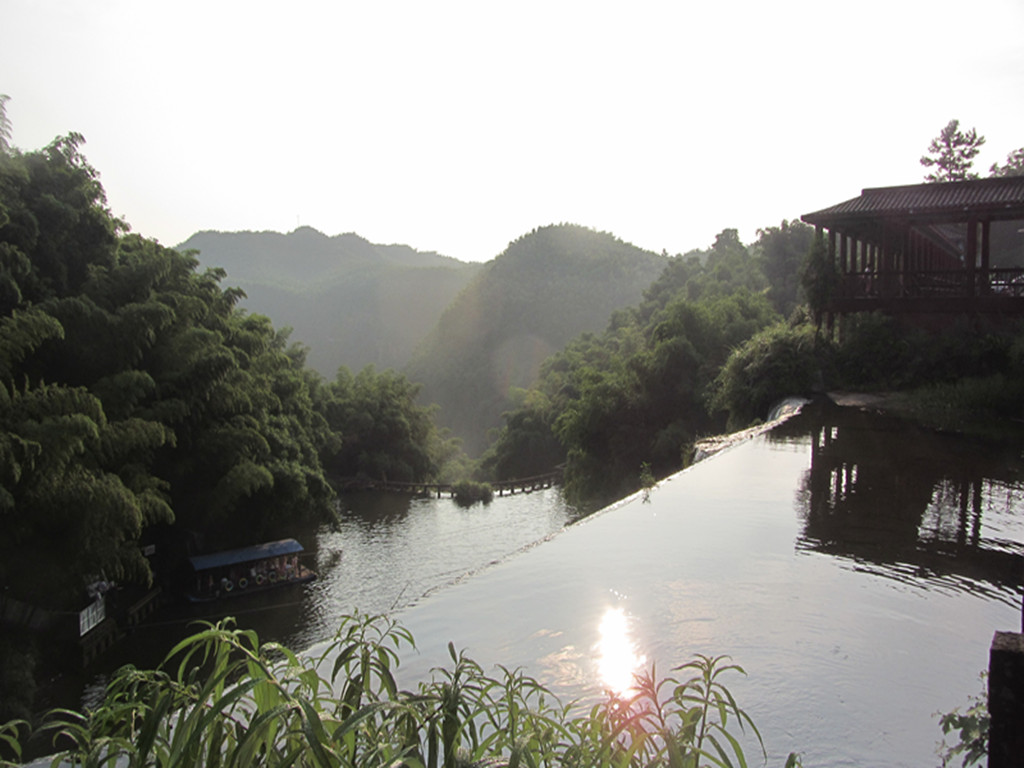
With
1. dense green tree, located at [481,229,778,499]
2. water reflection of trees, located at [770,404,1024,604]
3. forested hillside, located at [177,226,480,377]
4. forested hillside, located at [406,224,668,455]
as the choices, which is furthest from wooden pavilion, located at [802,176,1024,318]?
forested hillside, located at [177,226,480,377]

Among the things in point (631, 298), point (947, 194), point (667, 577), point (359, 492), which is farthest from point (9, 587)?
point (631, 298)

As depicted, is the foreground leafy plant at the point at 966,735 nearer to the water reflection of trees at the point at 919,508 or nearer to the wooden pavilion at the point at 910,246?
the water reflection of trees at the point at 919,508

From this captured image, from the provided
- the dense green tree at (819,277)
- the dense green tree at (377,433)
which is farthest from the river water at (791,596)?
the dense green tree at (377,433)

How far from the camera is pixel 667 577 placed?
10.8 feet

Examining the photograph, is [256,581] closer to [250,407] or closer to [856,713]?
[250,407]

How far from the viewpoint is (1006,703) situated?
56.2 inches

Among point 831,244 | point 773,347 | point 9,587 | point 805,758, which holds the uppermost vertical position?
point 831,244

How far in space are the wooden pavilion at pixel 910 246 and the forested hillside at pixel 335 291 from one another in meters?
90.9

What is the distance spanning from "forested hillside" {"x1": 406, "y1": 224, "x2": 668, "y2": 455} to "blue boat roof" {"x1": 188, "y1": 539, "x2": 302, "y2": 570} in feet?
194

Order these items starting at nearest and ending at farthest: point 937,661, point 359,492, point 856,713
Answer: point 856,713
point 937,661
point 359,492

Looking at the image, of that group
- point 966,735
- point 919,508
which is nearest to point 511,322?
point 919,508

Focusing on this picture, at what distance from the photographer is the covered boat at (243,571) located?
18656 mm

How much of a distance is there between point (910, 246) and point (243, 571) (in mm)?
18020

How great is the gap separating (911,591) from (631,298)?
8934cm
